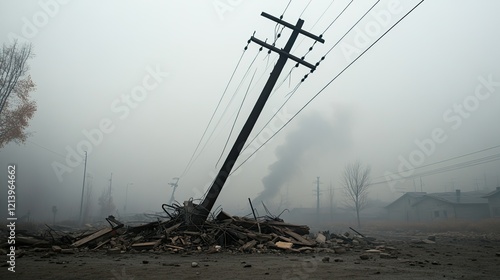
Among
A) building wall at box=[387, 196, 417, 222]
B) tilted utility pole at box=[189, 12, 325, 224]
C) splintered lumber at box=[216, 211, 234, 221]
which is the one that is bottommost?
building wall at box=[387, 196, 417, 222]

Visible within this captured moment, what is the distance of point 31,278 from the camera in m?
4.68

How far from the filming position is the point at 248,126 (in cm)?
1105

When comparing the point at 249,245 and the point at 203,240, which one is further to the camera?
the point at 203,240

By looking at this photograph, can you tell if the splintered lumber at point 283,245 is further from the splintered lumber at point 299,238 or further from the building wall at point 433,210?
the building wall at point 433,210

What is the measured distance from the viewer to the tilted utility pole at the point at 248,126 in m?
10.8

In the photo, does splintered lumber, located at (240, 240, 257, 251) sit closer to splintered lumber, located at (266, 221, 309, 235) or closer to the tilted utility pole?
splintered lumber, located at (266, 221, 309, 235)

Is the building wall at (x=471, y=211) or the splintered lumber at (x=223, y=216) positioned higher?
the splintered lumber at (x=223, y=216)

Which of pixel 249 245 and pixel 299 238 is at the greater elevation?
pixel 299 238

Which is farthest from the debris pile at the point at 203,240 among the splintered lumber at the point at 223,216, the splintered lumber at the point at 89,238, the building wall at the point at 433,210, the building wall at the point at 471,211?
the building wall at the point at 433,210

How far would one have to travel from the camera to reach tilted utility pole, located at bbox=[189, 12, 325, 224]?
10766 millimetres

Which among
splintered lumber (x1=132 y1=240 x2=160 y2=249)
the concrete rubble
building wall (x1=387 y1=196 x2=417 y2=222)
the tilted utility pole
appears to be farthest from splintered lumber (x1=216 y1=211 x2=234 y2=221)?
building wall (x1=387 y1=196 x2=417 y2=222)

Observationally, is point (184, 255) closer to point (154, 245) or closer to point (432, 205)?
point (154, 245)

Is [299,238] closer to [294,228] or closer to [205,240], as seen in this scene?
[294,228]

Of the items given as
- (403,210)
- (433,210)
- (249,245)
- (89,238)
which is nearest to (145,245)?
(89,238)
